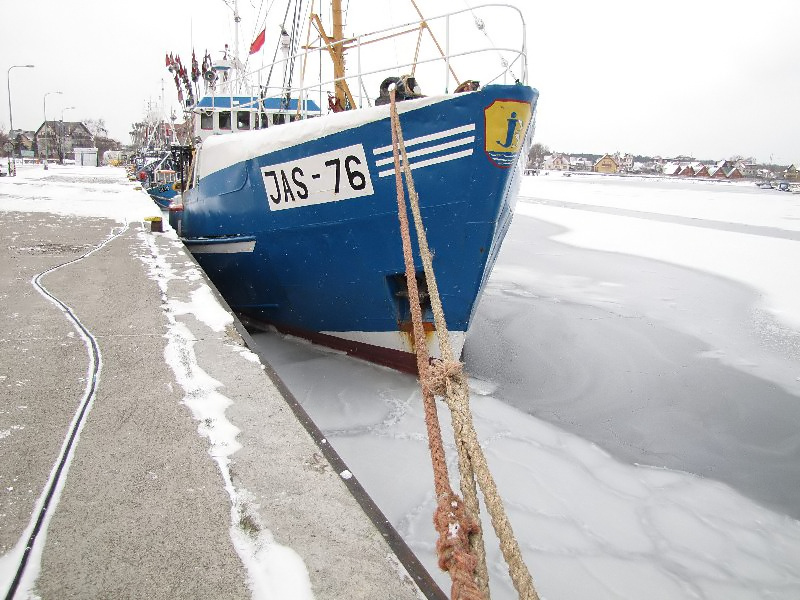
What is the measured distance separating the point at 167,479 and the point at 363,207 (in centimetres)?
331

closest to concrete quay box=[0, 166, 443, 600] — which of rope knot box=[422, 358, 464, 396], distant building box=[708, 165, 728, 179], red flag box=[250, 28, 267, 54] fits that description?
rope knot box=[422, 358, 464, 396]

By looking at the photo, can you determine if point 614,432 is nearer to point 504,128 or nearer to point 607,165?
point 504,128

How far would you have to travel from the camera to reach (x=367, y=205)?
4723 mm

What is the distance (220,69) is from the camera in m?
12.0

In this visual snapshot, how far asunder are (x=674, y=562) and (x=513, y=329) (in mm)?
4384

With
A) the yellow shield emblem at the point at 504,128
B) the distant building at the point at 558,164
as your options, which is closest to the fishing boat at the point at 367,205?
the yellow shield emblem at the point at 504,128

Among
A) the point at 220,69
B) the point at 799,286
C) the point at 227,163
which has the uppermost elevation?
the point at 220,69

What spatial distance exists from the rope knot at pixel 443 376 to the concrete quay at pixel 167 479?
1.60ft

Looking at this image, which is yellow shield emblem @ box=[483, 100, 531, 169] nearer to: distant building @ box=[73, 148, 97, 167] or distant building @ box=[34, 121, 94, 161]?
distant building @ box=[73, 148, 97, 167]

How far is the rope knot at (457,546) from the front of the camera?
3.97 feet

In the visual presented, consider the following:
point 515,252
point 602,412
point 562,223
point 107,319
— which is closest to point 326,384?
point 107,319

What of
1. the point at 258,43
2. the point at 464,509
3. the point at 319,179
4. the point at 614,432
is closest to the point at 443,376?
the point at 464,509

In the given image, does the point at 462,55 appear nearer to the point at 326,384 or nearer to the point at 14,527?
the point at 326,384

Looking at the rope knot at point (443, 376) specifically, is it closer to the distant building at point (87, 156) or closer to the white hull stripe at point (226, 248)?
the white hull stripe at point (226, 248)
